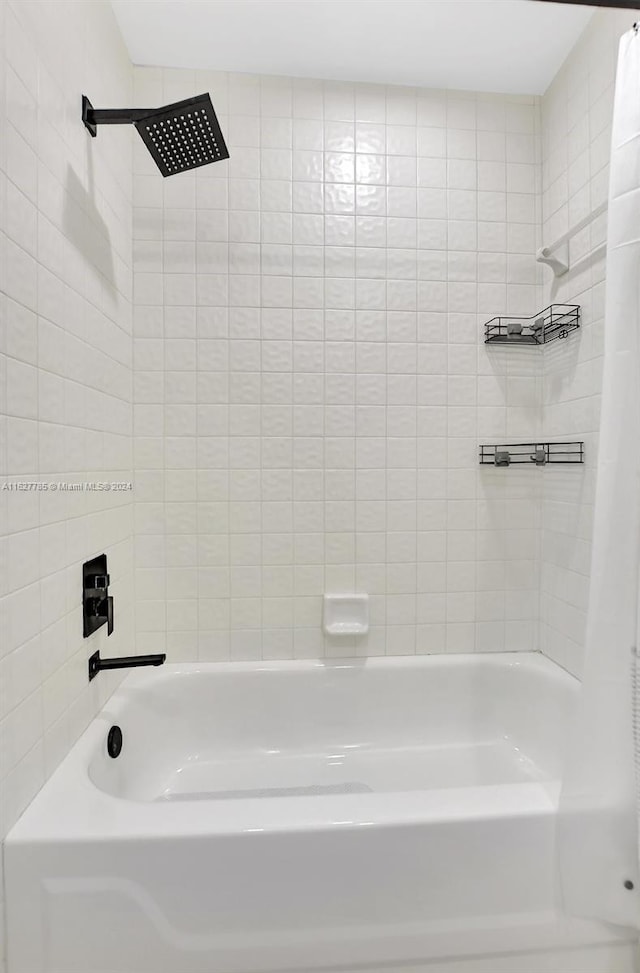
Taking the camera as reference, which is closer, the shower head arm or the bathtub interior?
the shower head arm

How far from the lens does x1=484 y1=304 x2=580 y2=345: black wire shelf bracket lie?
182cm

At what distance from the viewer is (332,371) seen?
1913mm

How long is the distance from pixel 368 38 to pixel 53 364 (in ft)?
4.89

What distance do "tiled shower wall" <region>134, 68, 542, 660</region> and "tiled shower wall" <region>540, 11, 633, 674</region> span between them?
84 mm

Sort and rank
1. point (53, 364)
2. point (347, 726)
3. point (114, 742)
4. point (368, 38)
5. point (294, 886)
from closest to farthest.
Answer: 1. point (294, 886)
2. point (53, 364)
3. point (114, 742)
4. point (368, 38)
5. point (347, 726)

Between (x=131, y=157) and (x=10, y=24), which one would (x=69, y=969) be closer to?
(x=10, y=24)

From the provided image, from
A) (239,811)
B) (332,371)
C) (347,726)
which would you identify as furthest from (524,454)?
(239,811)

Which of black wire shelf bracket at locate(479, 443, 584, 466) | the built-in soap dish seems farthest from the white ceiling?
the built-in soap dish

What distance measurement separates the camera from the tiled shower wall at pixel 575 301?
5.33 ft

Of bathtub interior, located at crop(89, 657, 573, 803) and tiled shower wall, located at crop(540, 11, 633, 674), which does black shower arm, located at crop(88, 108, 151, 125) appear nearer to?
tiled shower wall, located at crop(540, 11, 633, 674)

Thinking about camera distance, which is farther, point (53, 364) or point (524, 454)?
point (524, 454)

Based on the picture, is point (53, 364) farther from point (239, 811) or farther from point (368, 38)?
point (368, 38)

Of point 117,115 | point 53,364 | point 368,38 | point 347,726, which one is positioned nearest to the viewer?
point 53,364

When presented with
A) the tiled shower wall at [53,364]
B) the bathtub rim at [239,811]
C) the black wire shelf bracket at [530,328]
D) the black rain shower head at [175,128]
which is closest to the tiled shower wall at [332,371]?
the black wire shelf bracket at [530,328]
